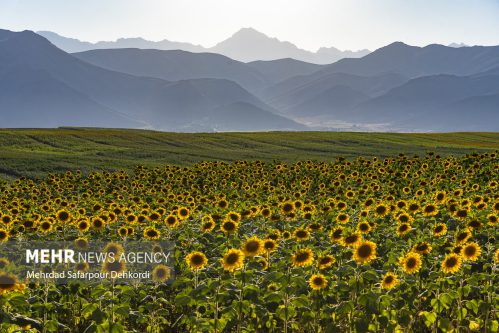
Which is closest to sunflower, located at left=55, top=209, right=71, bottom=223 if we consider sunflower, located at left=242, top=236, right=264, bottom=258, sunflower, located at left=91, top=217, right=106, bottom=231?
sunflower, located at left=91, top=217, right=106, bottom=231

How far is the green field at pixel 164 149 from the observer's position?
41969 millimetres

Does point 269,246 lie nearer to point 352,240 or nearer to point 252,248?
point 252,248

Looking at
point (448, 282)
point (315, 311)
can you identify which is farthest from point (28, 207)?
point (448, 282)

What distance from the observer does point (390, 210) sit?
1352 cm

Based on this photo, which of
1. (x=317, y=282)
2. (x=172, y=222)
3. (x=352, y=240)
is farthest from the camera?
(x=172, y=222)

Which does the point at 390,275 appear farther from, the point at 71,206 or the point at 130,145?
the point at 130,145

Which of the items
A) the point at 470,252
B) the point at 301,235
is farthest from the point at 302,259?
the point at 470,252

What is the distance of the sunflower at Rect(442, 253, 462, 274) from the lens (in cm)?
745

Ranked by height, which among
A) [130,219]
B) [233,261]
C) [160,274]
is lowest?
[160,274]

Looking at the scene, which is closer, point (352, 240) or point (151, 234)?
point (352, 240)

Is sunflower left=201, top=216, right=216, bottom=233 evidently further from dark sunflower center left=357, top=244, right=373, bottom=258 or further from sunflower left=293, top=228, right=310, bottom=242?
dark sunflower center left=357, top=244, right=373, bottom=258

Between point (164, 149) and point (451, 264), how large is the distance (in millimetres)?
51764

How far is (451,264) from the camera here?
7.52 metres

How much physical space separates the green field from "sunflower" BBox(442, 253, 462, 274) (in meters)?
33.5
